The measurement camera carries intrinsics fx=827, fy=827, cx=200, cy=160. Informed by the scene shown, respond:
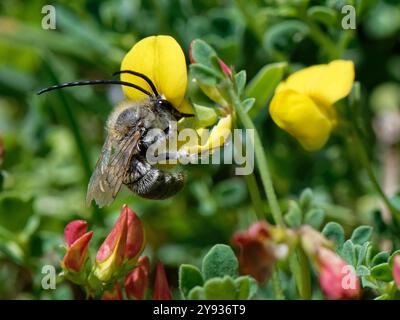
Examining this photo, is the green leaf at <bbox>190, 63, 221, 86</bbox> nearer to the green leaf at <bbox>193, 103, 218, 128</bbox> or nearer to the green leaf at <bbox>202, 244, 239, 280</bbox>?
the green leaf at <bbox>193, 103, 218, 128</bbox>

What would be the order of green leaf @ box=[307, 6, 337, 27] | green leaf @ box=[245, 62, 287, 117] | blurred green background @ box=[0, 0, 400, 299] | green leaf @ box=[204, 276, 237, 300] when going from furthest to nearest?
blurred green background @ box=[0, 0, 400, 299] < green leaf @ box=[307, 6, 337, 27] < green leaf @ box=[245, 62, 287, 117] < green leaf @ box=[204, 276, 237, 300]

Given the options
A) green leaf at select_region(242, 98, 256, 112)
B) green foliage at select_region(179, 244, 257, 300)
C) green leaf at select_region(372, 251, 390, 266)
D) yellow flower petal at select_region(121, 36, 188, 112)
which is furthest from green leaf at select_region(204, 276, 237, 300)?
yellow flower petal at select_region(121, 36, 188, 112)

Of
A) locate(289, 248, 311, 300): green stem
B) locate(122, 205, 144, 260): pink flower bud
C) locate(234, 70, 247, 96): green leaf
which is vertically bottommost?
locate(289, 248, 311, 300): green stem

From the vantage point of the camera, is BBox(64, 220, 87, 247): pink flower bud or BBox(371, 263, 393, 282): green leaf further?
BBox(64, 220, 87, 247): pink flower bud
